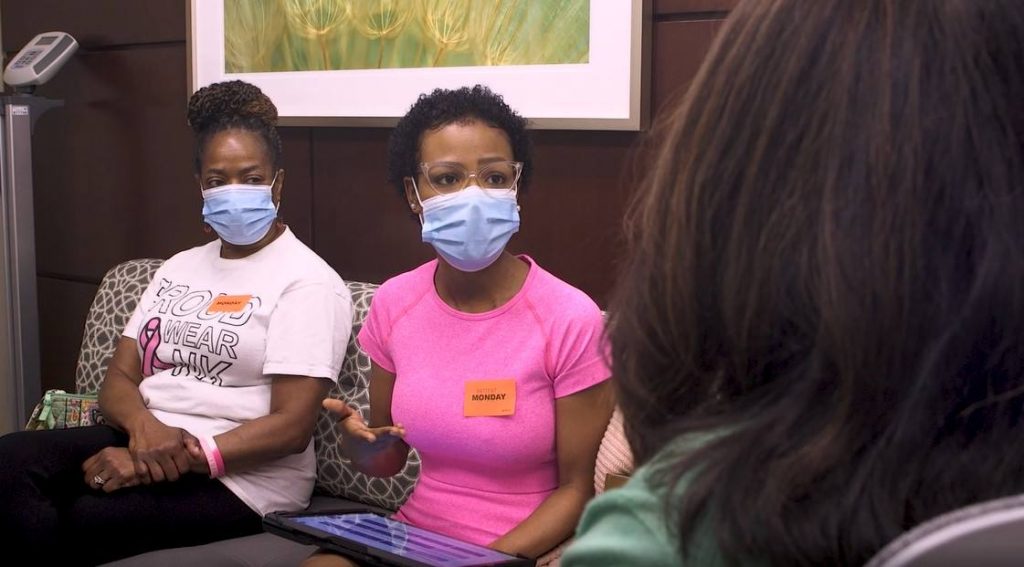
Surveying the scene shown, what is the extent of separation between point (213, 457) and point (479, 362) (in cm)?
68

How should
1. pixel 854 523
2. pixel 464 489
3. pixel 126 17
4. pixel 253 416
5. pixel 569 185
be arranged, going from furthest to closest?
pixel 126 17, pixel 569 185, pixel 253 416, pixel 464 489, pixel 854 523

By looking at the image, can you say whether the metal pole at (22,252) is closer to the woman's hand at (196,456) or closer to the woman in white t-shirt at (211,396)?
the woman in white t-shirt at (211,396)

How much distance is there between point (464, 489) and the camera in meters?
1.97

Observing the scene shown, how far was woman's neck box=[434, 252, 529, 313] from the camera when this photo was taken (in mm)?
2020

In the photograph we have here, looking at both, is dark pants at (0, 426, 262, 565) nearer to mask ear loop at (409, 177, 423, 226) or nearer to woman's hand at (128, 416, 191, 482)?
woman's hand at (128, 416, 191, 482)

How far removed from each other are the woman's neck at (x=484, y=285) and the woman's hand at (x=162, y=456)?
671 mm

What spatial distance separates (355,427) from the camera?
191cm

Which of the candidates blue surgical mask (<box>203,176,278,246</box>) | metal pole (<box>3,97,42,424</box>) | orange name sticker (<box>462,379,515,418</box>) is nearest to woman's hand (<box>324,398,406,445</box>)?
orange name sticker (<box>462,379,515,418</box>)

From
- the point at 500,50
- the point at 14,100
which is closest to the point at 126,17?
the point at 14,100

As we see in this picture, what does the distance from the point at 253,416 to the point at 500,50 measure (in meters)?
1.04

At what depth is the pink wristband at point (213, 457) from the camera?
7.41ft

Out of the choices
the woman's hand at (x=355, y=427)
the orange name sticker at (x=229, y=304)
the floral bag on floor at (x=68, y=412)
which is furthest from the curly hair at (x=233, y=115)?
the woman's hand at (x=355, y=427)

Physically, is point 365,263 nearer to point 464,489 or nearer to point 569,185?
point 569,185

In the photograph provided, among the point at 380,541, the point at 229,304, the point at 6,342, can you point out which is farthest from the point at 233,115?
the point at 6,342
